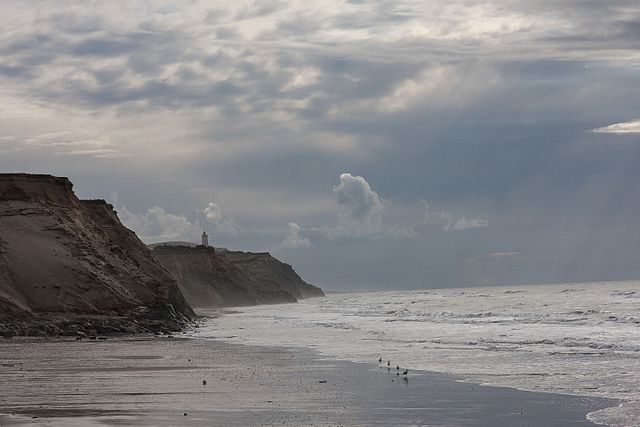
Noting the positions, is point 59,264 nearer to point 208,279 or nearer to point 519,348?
point 519,348

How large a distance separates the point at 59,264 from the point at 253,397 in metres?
33.3

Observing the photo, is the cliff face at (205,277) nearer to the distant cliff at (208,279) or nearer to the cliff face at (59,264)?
the distant cliff at (208,279)

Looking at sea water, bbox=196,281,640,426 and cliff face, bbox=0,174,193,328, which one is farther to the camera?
cliff face, bbox=0,174,193,328

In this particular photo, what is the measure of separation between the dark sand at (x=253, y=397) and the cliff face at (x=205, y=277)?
9916 centimetres

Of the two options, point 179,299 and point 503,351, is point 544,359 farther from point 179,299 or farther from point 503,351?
point 179,299

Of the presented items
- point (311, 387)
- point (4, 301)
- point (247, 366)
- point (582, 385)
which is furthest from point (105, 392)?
point (4, 301)

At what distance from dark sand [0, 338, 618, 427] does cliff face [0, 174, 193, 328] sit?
1937 cm

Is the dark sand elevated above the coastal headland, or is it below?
below

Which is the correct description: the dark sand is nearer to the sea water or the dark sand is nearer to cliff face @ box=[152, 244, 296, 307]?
the sea water

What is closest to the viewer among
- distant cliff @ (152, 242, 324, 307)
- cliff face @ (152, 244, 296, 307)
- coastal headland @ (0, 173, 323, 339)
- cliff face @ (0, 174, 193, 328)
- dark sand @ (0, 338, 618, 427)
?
dark sand @ (0, 338, 618, 427)

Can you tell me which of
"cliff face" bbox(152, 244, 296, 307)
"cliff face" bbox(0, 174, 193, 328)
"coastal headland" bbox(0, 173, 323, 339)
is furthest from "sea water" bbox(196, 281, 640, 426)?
"cliff face" bbox(152, 244, 296, 307)

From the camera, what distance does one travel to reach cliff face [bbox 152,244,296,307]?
127 meters

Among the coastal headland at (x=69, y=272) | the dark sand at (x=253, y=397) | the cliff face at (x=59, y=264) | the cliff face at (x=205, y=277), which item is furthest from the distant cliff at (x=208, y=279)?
the dark sand at (x=253, y=397)

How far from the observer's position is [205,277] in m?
133
